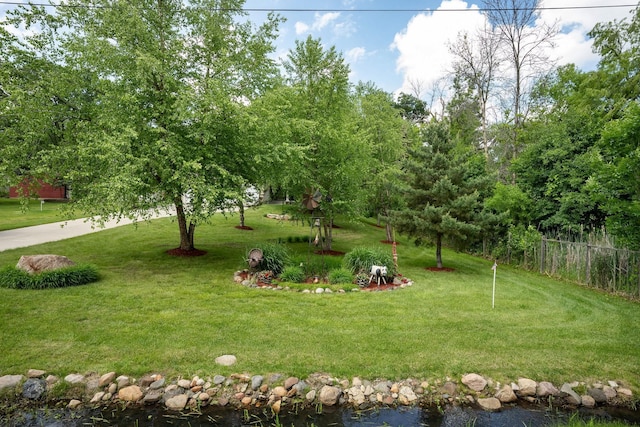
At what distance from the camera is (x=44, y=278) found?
7.04 meters

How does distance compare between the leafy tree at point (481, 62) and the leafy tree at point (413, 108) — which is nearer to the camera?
the leafy tree at point (481, 62)

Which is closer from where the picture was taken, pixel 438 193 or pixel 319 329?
pixel 319 329

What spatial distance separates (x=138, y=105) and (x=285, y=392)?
7.98 m

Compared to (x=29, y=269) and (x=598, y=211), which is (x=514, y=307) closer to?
(x=598, y=211)

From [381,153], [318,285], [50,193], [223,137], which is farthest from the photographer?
[50,193]

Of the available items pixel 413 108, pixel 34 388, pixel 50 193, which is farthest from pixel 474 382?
pixel 413 108

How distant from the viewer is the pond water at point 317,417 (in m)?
3.50

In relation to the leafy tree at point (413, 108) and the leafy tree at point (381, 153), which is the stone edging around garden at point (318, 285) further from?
the leafy tree at point (413, 108)

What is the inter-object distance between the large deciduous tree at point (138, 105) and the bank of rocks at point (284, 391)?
4.57 metres

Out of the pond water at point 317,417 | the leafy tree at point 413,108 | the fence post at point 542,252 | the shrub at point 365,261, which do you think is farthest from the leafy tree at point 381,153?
the leafy tree at point 413,108

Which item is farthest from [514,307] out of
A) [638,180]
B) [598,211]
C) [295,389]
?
[598,211]

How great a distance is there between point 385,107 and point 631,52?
39.1 ft

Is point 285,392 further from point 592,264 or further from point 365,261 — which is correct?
point 592,264

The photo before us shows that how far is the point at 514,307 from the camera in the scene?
270 inches
